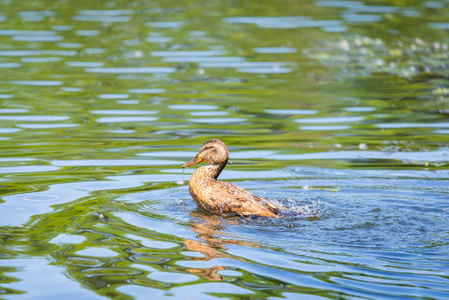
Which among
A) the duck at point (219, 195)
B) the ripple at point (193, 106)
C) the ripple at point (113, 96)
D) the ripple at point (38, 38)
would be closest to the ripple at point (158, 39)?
the ripple at point (38, 38)

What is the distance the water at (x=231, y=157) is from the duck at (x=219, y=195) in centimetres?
17

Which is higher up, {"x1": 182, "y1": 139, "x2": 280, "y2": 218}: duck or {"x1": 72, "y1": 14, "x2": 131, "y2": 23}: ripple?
{"x1": 72, "y1": 14, "x2": 131, "y2": 23}: ripple

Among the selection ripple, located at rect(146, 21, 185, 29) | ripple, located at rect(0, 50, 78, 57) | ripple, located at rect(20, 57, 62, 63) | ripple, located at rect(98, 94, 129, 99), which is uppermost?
ripple, located at rect(146, 21, 185, 29)

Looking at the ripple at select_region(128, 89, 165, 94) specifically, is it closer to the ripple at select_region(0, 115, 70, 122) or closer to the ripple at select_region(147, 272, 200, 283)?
the ripple at select_region(0, 115, 70, 122)

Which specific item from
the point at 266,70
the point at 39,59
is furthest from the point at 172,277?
the point at 39,59

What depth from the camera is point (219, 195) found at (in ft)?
27.5

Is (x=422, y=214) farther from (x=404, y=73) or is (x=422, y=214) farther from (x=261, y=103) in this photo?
(x=404, y=73)

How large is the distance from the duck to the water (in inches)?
6.7

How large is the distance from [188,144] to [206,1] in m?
18.0

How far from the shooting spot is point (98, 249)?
6.97m

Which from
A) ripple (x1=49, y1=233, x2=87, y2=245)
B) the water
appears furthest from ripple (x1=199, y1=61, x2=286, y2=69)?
ripple (x1=49, y1=233, x2=87, y2=245)

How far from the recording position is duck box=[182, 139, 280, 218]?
8.11 metres

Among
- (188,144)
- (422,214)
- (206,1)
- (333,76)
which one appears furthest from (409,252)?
(206,1)

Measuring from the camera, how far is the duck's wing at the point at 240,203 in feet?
26.5
